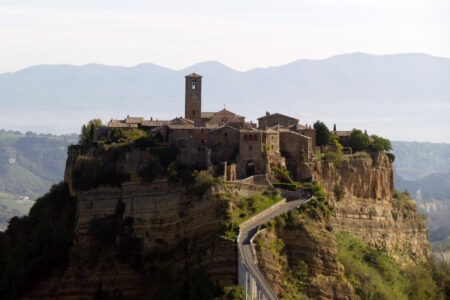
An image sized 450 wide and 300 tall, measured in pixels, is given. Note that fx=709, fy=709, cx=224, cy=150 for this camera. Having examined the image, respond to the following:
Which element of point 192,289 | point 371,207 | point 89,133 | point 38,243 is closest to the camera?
point 192,289

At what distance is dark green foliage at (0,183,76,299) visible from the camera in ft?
197

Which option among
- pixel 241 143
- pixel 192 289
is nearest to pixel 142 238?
pixel 192 289

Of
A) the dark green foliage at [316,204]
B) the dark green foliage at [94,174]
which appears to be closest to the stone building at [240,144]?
the dark green foliage at [316,204]

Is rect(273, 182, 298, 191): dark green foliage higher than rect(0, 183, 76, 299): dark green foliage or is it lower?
higher

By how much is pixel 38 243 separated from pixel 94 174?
317 inches

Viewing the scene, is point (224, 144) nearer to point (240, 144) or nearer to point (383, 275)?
point (240, 144)

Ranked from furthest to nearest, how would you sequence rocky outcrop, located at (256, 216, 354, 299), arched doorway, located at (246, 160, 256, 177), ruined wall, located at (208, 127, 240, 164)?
ruined wall, located at (208, 127, 240, 164) < arched doorway, located at (246, 160, 256, 177) < rocky outcrop, located at (256, 216, 354, 299)

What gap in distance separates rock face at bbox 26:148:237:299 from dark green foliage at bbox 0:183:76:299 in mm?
1160

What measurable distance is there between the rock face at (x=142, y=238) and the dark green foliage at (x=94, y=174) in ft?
A: 1.94

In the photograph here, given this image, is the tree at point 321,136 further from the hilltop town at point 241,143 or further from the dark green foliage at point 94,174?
the dark green foliage at point 94,174

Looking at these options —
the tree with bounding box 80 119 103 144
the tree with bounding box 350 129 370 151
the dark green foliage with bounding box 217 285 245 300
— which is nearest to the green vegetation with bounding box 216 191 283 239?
the dark green foliage with bounding box 217 285 245 300

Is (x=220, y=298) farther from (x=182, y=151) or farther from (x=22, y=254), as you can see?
(x=22, y=254)

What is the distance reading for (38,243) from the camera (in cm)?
6253

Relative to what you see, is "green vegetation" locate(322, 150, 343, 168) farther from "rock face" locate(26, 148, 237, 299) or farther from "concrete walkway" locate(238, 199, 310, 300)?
"rock face" locate(26, 148, 237, 299)
